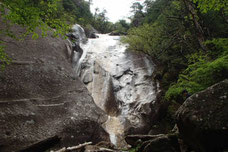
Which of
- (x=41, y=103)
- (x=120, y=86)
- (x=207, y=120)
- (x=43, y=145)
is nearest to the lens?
(x=207, y=120)

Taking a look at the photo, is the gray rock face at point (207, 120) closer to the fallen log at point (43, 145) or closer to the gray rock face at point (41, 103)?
the gray rock face at point (41, 103)

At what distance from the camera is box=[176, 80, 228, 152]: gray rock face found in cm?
294

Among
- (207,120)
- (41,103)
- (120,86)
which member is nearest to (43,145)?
(41,103)

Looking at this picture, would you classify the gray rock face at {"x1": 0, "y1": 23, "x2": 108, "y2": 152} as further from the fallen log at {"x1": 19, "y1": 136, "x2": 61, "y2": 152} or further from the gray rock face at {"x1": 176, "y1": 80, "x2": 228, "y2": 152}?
the gray rock face at {"x1": 176, "y1": 80, "x2": 228, "y2": 152}

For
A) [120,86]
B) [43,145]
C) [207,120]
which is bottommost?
[43,145]

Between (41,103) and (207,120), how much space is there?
6.40 m

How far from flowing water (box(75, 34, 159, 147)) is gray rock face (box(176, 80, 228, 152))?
223 inches

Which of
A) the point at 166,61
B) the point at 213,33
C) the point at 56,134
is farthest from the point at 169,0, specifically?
the point at 56,134

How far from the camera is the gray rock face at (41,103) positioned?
5.18 metres

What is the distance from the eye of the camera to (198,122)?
10.7 feet

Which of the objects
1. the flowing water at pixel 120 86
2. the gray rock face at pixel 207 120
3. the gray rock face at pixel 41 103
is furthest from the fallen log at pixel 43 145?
the gray rock face at pixel 207 120

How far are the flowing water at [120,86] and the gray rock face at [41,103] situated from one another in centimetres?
233

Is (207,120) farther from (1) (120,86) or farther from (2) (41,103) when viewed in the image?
(1) (120,86)

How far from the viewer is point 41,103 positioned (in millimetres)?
6398
